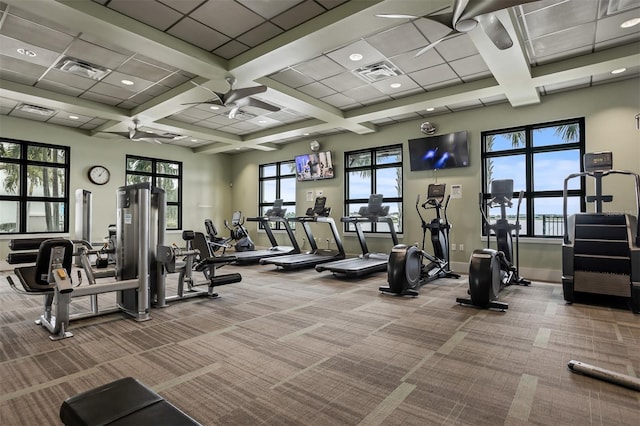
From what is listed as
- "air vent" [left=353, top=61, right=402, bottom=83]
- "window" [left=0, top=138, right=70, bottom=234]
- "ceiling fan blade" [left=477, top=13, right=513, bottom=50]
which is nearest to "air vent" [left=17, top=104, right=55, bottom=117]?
"window" [left=0, top=138, right=70, bottom=234]

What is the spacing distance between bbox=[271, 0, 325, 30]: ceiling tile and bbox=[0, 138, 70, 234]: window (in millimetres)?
7509

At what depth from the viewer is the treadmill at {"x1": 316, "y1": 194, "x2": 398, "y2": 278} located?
21.4 feet

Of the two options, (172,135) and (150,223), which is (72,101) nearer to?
(172,135)

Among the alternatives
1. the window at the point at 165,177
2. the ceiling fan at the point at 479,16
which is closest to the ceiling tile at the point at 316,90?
the ceiling fan at the point at 479,16

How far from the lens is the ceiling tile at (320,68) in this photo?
5.38 m

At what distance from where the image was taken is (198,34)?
459cm

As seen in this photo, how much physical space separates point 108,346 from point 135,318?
2.85 ft

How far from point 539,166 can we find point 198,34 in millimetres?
6466

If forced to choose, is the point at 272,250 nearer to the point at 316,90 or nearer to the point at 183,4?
the point at 316,90

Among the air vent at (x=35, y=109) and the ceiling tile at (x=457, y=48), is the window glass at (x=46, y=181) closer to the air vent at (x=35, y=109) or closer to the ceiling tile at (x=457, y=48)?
the air vent at (x=35, y=109)

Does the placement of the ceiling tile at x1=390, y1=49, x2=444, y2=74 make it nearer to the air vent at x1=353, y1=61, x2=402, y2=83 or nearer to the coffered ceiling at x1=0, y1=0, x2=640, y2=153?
the coffered ceiling at x1=0, y1=0, x2=640, y2=153

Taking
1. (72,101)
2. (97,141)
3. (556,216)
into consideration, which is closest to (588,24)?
(556,216)

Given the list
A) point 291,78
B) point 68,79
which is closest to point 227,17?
point 291,78

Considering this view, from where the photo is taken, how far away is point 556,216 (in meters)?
6.62
